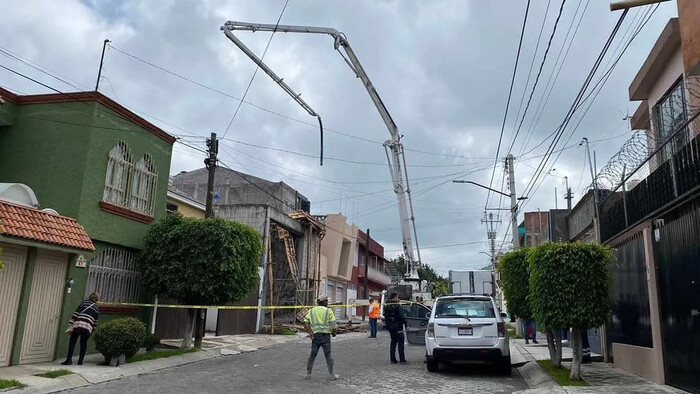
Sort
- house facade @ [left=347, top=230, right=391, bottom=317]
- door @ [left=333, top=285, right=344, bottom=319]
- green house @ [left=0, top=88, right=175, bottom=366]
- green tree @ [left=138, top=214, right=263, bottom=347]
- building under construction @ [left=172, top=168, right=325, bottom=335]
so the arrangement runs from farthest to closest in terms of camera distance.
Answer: house facade @ [left=347, top=230, right=391, bottom=317], door @ [left=333, top=285, right=344, bottom=319], building under construction @ [left=172, top=168, right=325, bottom=335], green tree @ [left=138, top=214, right=263, bottom=347], green house @ [left=0, top=88, right=175, bottom=366]

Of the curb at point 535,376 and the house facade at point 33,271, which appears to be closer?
the curb at point 535,376

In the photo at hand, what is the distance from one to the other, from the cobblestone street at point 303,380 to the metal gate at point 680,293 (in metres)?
2.73

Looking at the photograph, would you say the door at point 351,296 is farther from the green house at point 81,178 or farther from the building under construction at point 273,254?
the green house at point 81,178

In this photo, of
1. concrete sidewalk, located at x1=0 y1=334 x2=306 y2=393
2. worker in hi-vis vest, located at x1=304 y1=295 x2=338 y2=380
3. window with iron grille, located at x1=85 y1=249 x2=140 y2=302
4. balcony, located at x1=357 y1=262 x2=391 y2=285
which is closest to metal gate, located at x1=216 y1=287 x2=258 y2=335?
concrete sidewalk, located at x1=0 y1=334 x2=306 y2=393

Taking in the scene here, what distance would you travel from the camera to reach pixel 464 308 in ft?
41.0

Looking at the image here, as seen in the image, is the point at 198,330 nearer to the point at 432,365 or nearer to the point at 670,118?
the point at 432,365

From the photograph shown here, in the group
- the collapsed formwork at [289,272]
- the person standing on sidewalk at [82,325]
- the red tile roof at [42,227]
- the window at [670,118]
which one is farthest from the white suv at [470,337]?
the collapsed formwork at [289,272]

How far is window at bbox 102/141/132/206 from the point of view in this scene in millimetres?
14367

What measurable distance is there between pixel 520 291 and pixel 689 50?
657 cm

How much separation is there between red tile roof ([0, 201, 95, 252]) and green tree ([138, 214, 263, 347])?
2300 mm

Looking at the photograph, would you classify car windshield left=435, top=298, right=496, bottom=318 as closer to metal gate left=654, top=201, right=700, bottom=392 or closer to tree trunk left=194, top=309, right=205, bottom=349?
metal gate left=654, top=201, right=700, bottom=392

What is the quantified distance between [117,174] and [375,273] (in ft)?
129

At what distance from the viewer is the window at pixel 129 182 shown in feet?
47.5

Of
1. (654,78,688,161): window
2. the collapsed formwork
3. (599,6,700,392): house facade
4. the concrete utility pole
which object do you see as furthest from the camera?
the collapsed formwork
